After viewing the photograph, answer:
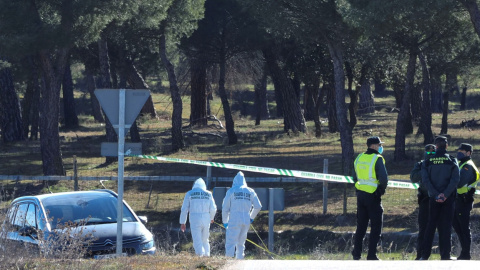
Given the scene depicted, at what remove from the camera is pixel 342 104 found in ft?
66.5

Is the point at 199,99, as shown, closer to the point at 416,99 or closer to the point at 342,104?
the point at 416,99

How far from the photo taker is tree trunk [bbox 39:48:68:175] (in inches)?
811

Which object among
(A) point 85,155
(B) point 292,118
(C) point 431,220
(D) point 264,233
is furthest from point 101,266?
(B) point 292,118

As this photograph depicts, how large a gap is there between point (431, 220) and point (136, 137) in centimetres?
2170

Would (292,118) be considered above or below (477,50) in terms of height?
below

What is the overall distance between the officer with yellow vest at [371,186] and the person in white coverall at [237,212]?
1660 millimetres

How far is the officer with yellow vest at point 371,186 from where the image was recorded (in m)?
9.95

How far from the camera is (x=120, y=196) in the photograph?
30.6 feet

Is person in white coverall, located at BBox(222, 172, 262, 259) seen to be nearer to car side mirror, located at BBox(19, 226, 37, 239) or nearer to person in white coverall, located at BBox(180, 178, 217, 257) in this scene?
person in white coverall, located at BBox(180, 178, 217, 257)

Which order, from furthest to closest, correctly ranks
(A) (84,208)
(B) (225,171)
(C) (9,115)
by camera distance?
1. (C) (9,115)
2. (B) (225,171)
3. (A) (84,208)

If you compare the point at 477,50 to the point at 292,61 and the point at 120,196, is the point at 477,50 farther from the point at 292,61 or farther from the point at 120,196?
the point at 120,196

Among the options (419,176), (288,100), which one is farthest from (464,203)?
(288,100)

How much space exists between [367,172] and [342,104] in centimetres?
1043

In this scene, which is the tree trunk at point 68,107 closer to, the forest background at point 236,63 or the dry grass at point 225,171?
the forest background at point 236,63
